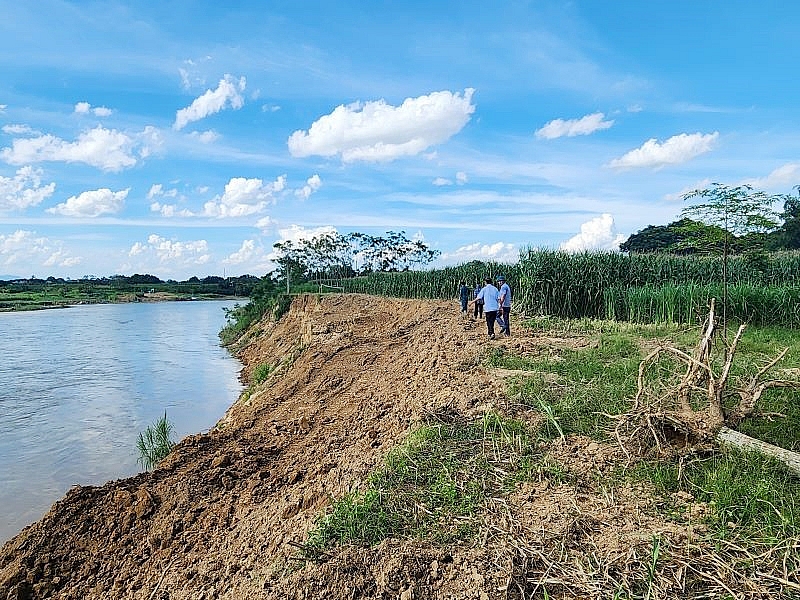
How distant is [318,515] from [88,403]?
16214 millimetres

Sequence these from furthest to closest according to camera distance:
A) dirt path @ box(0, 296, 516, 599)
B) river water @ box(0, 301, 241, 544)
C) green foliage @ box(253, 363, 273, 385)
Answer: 1. green foliage @ box(253, 363, 273, 385)
2. river water @ box(0, 301, 241, 544)
3. dirt path @ box(0, 296, 516, 599)

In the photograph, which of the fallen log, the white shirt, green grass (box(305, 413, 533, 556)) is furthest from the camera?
the white shirt

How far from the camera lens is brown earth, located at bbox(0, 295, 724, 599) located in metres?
3.56

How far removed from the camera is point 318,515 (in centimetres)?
475

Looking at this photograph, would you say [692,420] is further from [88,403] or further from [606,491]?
[88,403]

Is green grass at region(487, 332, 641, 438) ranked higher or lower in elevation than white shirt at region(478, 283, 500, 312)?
lower

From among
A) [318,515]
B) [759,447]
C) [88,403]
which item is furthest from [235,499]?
[88,403]

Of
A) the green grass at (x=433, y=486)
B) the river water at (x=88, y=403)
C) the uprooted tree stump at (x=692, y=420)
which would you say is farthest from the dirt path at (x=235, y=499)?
the river water at (x=88, y=403)

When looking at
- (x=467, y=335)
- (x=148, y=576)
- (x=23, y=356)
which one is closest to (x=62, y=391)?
(x=23, y=356)

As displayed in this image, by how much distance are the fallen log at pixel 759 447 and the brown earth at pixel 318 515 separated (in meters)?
1.05

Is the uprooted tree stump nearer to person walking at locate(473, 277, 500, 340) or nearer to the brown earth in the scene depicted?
the brown earth

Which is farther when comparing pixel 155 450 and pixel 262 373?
pixel 262 373

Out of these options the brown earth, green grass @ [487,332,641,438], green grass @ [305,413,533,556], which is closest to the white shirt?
the brown earth

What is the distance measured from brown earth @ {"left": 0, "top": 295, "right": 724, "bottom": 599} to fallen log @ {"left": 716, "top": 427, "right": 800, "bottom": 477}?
105cm
